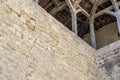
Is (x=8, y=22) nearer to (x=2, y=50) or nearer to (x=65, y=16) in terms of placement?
(x=2, y=50)

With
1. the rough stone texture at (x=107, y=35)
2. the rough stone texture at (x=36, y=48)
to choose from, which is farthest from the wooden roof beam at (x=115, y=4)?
the rough stone texture at (x=36, y=48)

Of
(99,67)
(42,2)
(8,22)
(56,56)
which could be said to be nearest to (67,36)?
(56,56)

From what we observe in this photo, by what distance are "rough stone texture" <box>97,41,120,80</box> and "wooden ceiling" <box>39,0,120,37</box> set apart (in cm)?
180

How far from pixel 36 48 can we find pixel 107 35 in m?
4.26

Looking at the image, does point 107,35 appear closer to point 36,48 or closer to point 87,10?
point 87,10

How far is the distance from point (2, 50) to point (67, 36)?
2348 mm

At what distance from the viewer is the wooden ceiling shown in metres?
8.23

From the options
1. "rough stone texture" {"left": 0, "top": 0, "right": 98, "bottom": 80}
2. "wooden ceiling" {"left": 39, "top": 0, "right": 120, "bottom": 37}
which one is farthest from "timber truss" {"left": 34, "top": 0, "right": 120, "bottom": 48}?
"rough stone texture" {"left": 0, "top": 0, "right": 98, "bottom": 80}

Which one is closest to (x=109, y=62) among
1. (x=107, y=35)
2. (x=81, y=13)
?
(x=107, y=35)

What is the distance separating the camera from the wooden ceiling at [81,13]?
27.0ft

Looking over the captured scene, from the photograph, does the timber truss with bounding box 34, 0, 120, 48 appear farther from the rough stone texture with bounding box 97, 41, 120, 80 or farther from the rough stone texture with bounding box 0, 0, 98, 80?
the rough stone texture with bounding box 0, 0, 98, 80

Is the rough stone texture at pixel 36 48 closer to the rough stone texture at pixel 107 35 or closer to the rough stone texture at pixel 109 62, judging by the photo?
the rough stone texture at pixel 109 62

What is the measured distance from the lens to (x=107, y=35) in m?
8.59

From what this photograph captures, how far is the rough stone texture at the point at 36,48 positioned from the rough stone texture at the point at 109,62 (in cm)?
31
